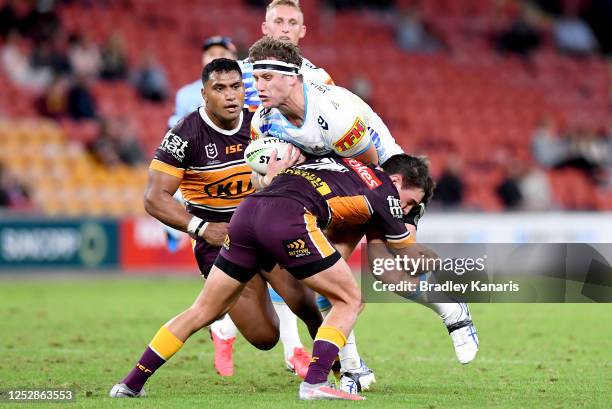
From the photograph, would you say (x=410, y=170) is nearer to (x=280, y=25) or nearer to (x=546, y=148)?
(x=280, y=25)

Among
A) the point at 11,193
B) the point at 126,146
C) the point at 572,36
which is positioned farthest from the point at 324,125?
the point at 572,36

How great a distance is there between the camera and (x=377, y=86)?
27312mm

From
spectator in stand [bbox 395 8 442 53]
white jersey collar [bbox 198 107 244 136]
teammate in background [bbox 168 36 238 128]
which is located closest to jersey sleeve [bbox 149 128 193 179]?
white jersey collar [bbox 198 107 244 136]

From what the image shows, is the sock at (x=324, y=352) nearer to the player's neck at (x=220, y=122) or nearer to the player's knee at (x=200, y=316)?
the player's knee at (x=200, y=316)

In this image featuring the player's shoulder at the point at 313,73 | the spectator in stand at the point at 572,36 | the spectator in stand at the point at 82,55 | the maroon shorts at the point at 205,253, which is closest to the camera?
the player's shoulder at the point at 313,73

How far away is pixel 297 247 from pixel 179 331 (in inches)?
40.9

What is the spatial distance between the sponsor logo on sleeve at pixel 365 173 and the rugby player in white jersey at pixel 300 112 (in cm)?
7

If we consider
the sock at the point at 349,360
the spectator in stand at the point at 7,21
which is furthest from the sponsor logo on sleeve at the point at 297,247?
the spectator in stand at the point at 7,21

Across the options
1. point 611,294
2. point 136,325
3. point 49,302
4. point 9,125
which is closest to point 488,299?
point 611,294

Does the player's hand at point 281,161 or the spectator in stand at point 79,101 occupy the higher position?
the spectator in stand at point 79,101

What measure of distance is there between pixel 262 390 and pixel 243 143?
198 centimetres

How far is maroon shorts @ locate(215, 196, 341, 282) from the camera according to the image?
7453 millimetres

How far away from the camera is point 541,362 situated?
9961 mm

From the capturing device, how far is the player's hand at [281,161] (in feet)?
25.7
